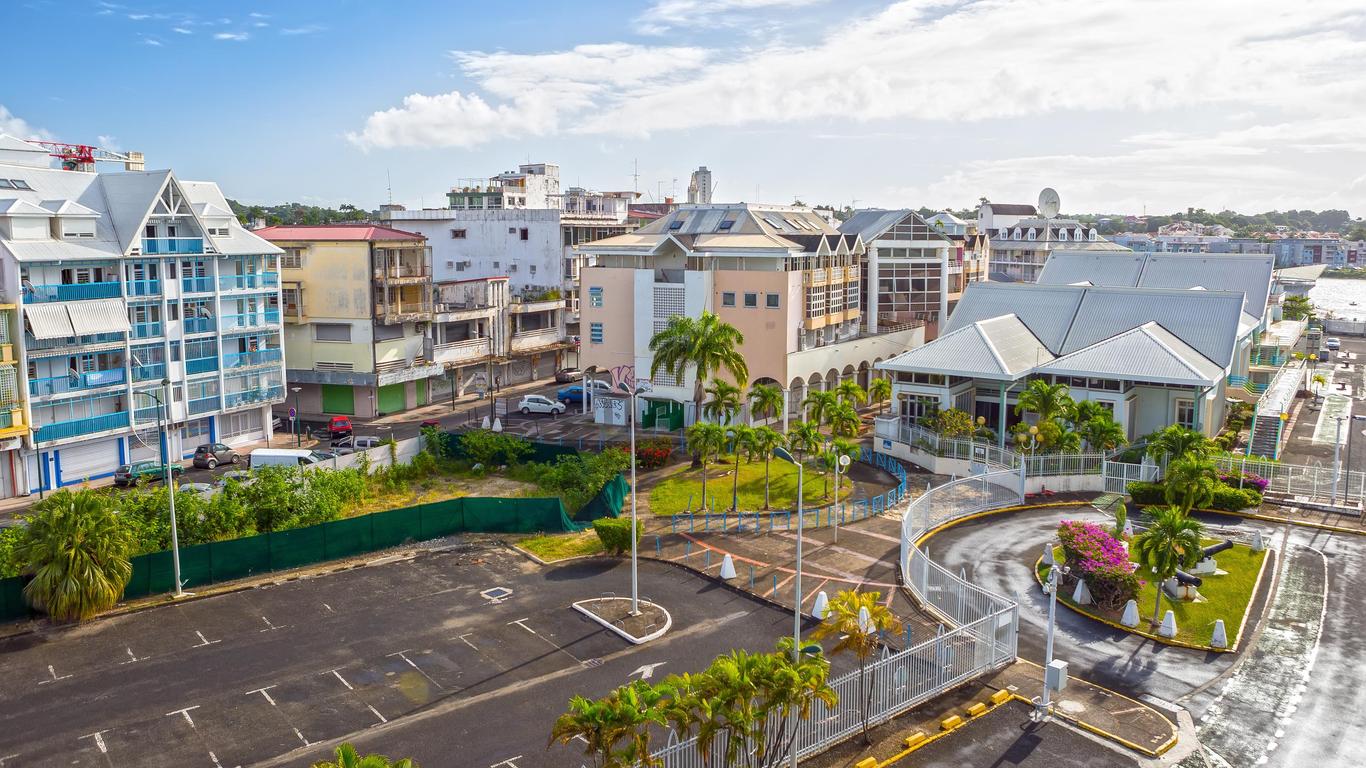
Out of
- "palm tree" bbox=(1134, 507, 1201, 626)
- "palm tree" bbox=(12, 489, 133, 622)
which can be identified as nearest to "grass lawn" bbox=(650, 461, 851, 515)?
"palm tree" bbox=(1134, 507, 1201, 626)

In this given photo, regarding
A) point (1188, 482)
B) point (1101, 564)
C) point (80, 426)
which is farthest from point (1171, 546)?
point (80, 426)

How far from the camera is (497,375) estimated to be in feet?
267

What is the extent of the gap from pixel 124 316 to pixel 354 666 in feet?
104

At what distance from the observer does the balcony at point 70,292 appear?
4922cm

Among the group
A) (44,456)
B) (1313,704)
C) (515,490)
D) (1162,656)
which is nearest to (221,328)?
(44,456)

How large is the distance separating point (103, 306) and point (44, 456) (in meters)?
8.09

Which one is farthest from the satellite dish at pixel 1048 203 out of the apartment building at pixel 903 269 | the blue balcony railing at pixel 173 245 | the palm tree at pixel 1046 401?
the blue balcony railing at pixel 173 245

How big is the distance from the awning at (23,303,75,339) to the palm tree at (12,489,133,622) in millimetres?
17986

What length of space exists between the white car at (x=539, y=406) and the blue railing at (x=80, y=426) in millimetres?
26011

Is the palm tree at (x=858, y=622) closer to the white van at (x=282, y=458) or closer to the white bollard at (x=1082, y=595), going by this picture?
the white bollard at (x=1082, y=595)

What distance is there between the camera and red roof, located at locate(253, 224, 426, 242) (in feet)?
230

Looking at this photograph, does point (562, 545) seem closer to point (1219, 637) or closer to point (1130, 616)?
point (1130, 616)

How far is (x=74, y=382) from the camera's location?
5062cm

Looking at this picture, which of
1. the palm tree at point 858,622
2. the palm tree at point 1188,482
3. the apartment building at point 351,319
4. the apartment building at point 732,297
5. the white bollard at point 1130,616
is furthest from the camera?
the apartment building at point 351,319
